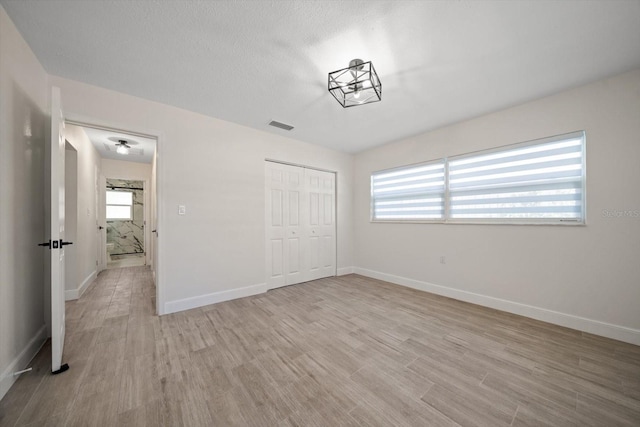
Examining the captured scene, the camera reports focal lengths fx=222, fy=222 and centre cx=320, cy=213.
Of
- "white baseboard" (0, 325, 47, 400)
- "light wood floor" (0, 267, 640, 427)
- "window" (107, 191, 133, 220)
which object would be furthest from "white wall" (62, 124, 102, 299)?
"window" (107, 191, 133, 220)

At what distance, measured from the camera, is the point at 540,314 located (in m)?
2.56

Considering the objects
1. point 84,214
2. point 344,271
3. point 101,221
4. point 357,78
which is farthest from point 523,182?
point 101,221

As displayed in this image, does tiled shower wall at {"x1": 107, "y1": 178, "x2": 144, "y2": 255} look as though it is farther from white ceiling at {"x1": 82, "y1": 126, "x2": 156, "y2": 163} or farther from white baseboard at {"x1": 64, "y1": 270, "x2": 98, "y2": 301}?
white baseboard at {"x1": 64, "y1": 270, "x2": 98, "y2": 301}

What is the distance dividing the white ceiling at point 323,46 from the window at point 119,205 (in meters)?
6.68

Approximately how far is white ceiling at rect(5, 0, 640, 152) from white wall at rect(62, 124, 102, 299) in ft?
5.73

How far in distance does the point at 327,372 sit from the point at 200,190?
2637mm

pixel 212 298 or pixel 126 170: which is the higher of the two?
pixel 126 170

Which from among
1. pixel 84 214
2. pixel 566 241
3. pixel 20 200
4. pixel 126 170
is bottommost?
pixel 566 241

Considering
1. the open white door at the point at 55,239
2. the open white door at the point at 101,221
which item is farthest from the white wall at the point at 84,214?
the open white door at the point at 55,239

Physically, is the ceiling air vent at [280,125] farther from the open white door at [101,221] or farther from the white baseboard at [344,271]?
the open white door at [101,221]

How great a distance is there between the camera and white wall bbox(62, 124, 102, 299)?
3.22 m

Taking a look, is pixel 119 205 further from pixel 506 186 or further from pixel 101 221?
pixel 506 186

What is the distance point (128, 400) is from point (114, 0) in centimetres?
260

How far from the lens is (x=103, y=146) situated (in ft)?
14.4
